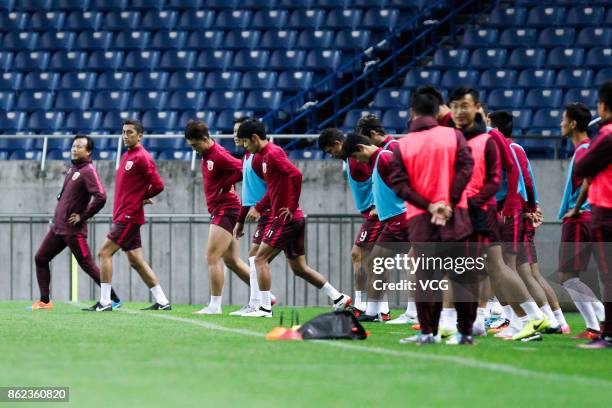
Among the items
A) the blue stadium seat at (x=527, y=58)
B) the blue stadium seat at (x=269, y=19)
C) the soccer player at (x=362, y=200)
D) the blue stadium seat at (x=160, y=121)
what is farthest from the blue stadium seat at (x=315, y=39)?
the soccer player at (x=362, y=200)

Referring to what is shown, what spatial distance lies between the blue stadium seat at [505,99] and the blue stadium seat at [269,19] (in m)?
4.22

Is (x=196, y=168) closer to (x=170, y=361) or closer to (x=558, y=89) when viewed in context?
(x=558, y=89)

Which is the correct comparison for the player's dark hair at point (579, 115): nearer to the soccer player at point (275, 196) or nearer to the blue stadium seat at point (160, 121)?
the soccer player at point (275, 196)

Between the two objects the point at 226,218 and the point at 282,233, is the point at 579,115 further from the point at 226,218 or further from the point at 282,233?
the point at 226,218

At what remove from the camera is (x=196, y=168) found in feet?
58.5

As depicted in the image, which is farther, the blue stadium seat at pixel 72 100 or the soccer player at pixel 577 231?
the blue stadium seat at pixel 72 100

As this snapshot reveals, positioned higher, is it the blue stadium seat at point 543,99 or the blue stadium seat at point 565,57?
the blue stadium seat at point 565,57

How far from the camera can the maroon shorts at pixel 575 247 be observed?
9508mm

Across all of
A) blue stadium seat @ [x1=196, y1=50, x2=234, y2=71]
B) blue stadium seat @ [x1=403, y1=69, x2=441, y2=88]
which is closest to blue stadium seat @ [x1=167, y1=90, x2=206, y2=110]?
blue stadium seat @ [x1=196, y1=50, x2=234, y2=71]

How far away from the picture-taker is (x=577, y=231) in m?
9.58

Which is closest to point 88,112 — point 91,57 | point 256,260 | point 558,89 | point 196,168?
point 91,57

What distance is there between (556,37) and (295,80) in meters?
4.57

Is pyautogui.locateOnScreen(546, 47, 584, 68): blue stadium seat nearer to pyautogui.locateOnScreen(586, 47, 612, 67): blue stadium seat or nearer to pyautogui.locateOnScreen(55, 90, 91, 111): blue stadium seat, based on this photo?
pyautogui.locateOnScreen(586, 47, 612, 67): blue stadium seat

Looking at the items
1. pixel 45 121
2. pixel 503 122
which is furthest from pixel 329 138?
pixel 45 121
